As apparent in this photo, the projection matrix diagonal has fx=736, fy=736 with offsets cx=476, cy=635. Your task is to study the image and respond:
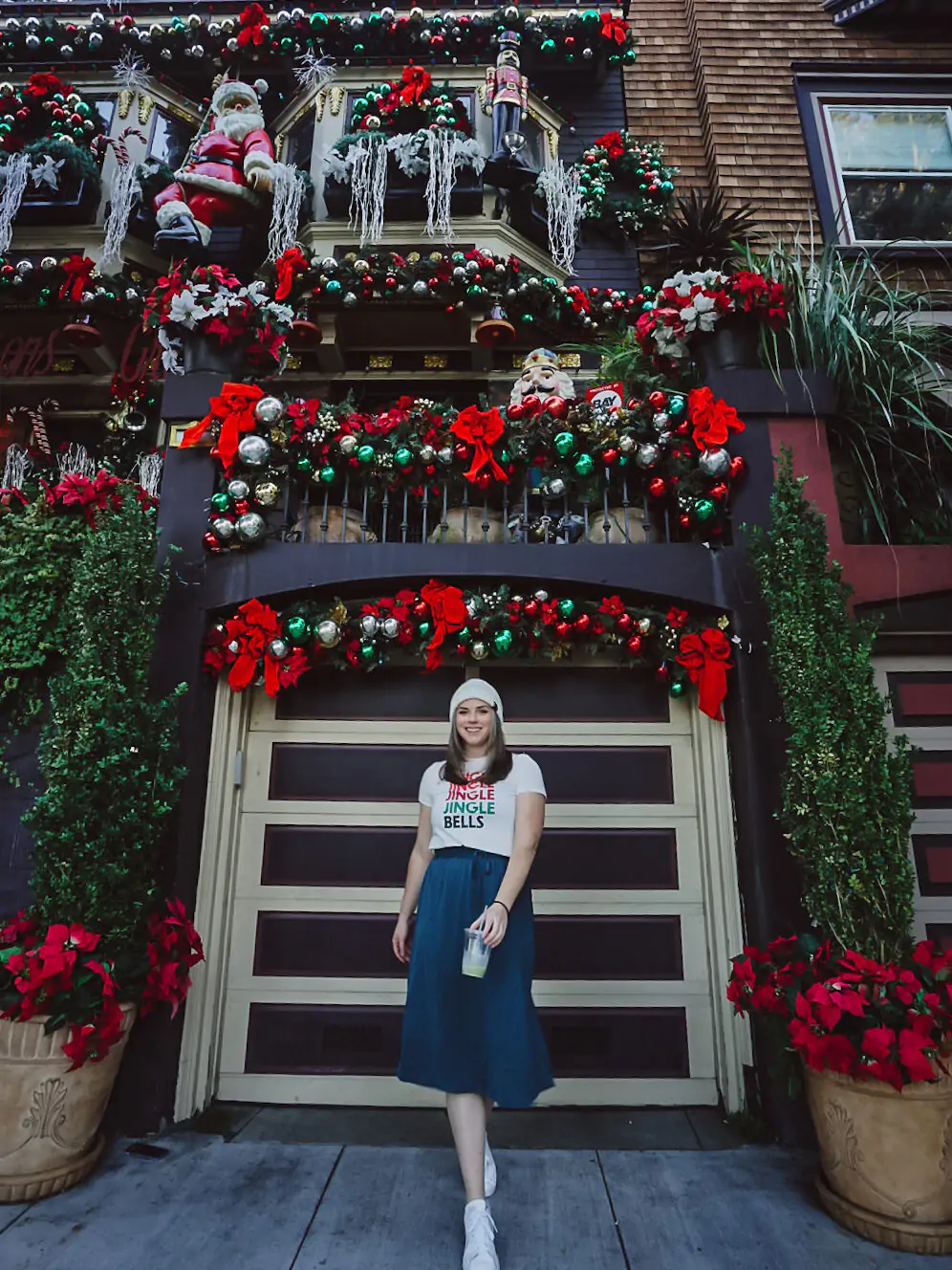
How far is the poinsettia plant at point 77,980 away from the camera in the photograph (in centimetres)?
255

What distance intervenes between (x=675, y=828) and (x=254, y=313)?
3536 millimetres

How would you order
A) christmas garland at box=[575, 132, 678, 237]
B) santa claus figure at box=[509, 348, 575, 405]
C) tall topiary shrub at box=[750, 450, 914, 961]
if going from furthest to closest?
christmas garland at box=[575, 132, 678, 237] < santa claus figure at box=[509, 348, 575, 405] < tall topiary shrub at box=[750, 450, 914, 961]

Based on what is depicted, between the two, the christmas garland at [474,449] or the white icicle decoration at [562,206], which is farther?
the white icicle decoration at [562,206]

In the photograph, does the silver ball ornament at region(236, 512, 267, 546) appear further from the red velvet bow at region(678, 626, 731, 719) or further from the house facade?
the red velvet bow at region(678, 626, 731, 719)

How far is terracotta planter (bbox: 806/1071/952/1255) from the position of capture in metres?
2.28

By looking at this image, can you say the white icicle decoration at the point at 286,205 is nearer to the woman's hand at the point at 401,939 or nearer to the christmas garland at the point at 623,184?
the christmas garland at the point at 623,184

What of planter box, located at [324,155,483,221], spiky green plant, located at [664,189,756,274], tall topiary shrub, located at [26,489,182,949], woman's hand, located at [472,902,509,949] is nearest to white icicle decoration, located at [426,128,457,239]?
planter box, located at [324,155,483,221]

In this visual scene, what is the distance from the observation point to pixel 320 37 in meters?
6.77

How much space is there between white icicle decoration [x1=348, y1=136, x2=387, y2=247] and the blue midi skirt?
5281 millimetres

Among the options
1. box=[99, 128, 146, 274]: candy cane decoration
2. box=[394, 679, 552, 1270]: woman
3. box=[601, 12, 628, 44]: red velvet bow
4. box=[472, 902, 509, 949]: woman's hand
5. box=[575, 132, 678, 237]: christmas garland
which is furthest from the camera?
box=[601, 12, 628, 44]: red velvet bow

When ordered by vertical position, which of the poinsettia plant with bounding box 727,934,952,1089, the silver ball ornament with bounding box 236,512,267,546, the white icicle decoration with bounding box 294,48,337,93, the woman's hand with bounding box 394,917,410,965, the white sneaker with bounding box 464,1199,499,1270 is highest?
the white icicle decoration with bounding box 294,48,337,93

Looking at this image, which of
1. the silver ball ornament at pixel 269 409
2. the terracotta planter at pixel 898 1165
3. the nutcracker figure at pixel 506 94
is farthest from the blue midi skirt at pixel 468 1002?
the nutcracker figure at pixel 506 94

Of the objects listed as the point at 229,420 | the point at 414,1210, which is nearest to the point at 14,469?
the point at 229,420

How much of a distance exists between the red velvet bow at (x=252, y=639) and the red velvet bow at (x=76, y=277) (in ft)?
12.9
